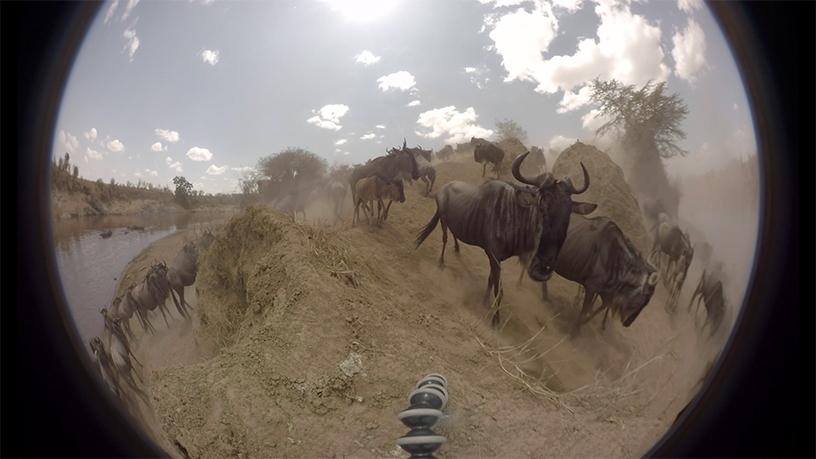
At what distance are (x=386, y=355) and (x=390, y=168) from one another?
5.38 feet

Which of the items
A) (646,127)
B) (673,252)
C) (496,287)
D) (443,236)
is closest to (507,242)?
(496,287)

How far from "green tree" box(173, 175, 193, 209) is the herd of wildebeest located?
0.36 metres

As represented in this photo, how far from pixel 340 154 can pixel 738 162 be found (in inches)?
129

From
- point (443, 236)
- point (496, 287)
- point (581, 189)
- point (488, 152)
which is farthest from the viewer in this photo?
point (443, 236)

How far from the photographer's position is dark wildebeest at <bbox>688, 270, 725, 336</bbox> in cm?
411

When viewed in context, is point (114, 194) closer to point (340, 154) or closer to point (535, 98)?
point (340, 154)

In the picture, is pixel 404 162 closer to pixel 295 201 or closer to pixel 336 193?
pixel 336 193

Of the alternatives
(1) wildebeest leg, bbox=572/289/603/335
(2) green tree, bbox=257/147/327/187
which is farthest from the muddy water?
(1) wildebeest leg, bbox=572/289/603/335

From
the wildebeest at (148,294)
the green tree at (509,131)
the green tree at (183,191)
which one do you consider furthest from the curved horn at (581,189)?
the wildebeest at (148,294)

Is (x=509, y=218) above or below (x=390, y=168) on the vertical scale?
below

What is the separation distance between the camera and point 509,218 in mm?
4301

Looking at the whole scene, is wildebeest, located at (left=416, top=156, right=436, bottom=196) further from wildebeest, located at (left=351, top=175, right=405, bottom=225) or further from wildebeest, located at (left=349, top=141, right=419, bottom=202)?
wildebeest, located at (left=351, top=175, right=405, bottom=225)

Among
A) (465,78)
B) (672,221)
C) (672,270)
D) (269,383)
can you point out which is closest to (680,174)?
(672,221)

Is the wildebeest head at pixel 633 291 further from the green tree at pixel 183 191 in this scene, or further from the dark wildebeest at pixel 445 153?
the green tree at pixel 183 191
